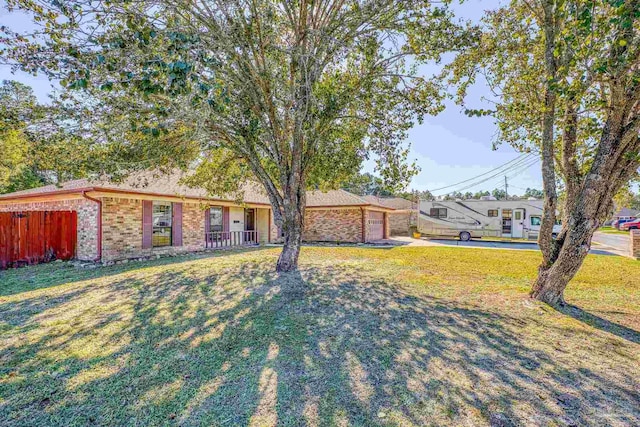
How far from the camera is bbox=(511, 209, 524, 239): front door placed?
22672 mm

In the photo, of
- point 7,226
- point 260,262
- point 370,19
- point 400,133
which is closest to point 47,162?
point 7,226

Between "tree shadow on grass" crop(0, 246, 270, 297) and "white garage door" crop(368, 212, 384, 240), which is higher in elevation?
"white garage door" crop(368, 212, 384, 240)

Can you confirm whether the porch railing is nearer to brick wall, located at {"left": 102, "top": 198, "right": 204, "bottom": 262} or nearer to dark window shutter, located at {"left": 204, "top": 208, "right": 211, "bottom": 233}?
dark window shutter, located at {"left": 204, "top": 208, "right": 211, "bottom": 233}

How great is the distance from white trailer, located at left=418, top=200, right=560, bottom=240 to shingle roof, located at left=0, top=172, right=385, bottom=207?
7.92m

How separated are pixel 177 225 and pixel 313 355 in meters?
10.2

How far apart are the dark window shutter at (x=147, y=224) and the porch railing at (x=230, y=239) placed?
9.79ft

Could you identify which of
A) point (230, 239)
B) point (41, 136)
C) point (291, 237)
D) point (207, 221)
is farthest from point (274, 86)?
point (230, 239)

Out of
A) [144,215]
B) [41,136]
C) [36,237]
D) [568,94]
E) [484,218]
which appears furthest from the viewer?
[484,218]

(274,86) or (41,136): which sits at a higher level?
(274,86)

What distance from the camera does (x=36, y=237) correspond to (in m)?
9.56

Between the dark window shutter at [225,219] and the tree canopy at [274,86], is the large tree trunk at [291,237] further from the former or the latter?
the dark window shutter at [225,219]

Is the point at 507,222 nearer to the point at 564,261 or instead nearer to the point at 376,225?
the point at 376,225

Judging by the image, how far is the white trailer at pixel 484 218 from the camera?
2225 centimetres

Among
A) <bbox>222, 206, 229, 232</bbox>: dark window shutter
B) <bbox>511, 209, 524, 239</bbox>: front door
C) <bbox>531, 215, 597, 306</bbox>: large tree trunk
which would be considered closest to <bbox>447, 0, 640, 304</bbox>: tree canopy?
<bbox>531, 215, 597, 306</bbox>: large tree trunk
